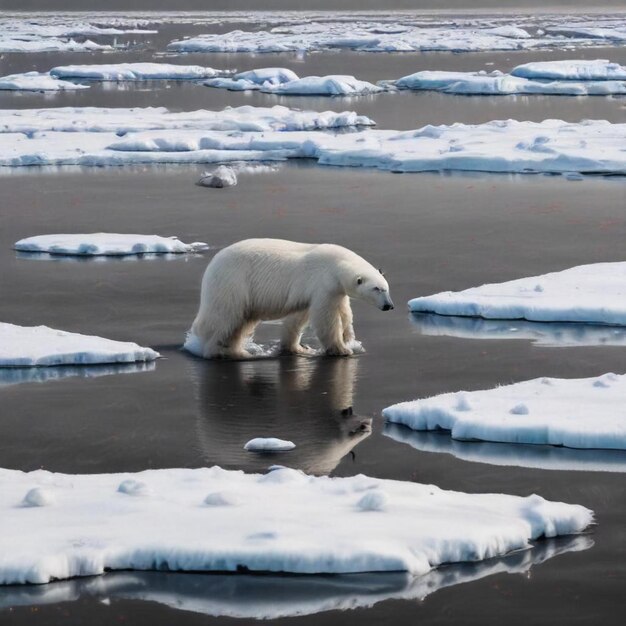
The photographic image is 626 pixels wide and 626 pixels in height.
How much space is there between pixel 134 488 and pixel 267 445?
3.81 feet

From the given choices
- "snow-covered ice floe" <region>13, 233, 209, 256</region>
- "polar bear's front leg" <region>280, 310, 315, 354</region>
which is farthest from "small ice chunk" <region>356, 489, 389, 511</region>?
"snow-covered ice floe" <region>13, 233, 209, 256</region>

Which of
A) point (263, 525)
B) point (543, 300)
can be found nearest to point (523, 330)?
point (543, 300)

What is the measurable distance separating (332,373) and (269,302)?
742 millimetres

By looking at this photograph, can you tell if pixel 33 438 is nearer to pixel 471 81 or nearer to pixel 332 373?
pixel 332 373

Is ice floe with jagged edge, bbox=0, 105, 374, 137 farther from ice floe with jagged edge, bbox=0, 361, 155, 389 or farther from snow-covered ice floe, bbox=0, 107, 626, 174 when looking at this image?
ice floe with jagged edge, bbox=0, 361, 155, 389

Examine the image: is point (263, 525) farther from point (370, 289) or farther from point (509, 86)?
point (509, 86)

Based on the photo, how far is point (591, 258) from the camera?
45.6 ft

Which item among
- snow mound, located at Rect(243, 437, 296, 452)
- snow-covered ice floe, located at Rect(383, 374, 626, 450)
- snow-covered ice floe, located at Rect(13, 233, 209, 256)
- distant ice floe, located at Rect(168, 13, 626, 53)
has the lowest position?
distant ice floe, located at Rect(168, 13, 626, 53)

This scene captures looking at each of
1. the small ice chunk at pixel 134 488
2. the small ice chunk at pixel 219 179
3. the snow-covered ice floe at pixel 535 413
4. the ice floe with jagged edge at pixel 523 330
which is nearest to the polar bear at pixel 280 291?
the ice floe with jagged edge at pixel 523 330

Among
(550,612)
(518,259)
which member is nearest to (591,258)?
(518,259)

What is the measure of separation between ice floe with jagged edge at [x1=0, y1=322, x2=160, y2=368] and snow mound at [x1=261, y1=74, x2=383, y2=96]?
2525 cm

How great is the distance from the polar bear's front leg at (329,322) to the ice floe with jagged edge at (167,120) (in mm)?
15810

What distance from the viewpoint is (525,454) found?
24.8 ft

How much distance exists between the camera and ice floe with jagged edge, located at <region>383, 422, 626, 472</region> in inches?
290
